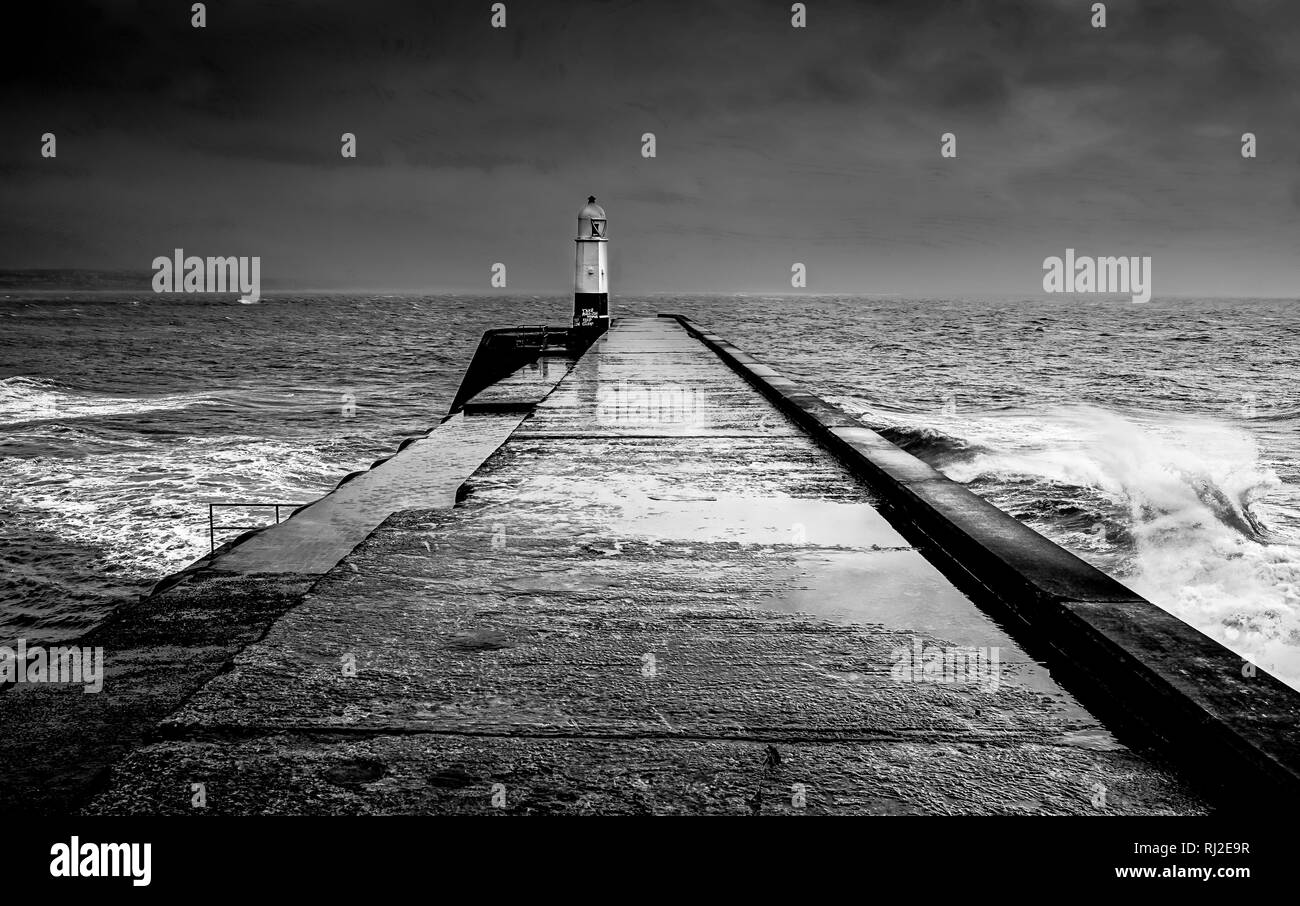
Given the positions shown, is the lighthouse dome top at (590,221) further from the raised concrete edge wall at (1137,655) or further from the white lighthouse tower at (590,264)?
the raised concrete edge wall at (1137,655)

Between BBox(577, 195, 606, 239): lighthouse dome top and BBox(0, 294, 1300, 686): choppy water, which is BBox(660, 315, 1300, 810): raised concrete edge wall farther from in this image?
BBox(577, 195, 606, 239): lighthouse dome top

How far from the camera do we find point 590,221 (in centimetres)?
2256

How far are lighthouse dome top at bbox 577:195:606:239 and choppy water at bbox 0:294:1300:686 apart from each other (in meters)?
6.29

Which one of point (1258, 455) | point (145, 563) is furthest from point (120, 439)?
point (1258, 455)

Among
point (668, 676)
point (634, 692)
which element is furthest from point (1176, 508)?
point (634, 692)

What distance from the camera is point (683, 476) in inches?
187

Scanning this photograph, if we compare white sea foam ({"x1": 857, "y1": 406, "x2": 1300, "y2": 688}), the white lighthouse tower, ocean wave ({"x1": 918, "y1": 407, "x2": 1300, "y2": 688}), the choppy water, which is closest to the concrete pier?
white sea foam ({"x1": 857, "y1": 406, "x2": 1300, "y2": 688})

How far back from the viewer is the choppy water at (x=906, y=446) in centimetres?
866

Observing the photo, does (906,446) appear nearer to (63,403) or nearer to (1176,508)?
(1176,508)

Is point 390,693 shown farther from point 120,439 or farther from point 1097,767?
point 120,439

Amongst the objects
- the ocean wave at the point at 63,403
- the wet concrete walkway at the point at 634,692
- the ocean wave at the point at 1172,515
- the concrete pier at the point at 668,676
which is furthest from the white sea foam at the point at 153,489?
the ocean wave at the point at 1172,515

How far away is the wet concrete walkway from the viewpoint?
174 centimetres

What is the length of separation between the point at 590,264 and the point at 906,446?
35.3ft

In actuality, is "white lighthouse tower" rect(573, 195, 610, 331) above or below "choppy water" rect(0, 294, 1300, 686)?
above
